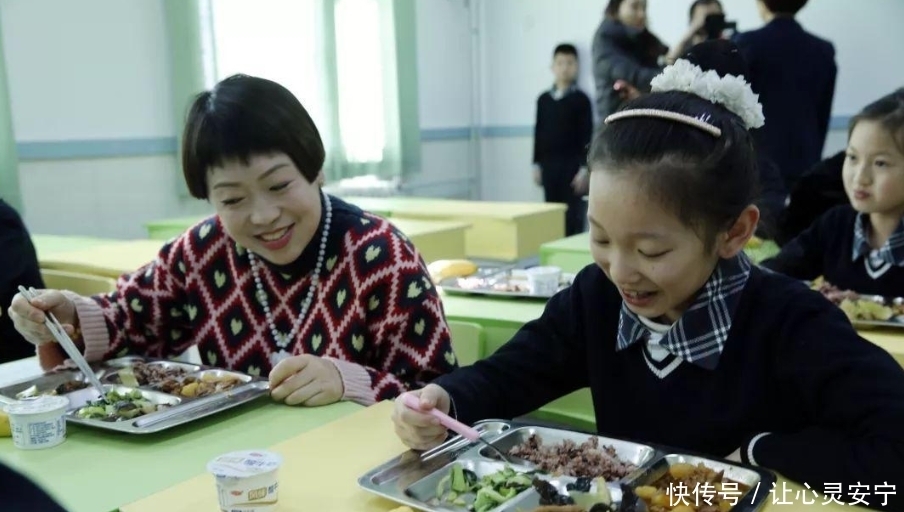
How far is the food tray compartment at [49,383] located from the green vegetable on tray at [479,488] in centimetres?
79

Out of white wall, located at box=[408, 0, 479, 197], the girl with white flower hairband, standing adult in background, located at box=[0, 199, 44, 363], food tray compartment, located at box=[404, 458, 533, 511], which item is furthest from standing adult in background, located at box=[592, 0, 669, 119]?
food tray compartment, located at box=[404, 458, 533, 511]

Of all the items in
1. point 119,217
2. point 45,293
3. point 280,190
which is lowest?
point 119,217

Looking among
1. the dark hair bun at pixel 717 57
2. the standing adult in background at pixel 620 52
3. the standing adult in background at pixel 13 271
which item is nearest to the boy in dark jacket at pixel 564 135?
the standing adult in background at pixel 620 52

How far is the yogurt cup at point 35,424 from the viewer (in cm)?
115

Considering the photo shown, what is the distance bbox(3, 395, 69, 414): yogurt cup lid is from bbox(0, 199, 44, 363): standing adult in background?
2.82 feet

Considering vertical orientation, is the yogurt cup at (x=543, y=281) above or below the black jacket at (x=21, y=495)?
below

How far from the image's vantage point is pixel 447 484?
38.1 inches

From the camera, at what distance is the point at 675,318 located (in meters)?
1.15

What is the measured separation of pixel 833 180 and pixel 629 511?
92.8 inches

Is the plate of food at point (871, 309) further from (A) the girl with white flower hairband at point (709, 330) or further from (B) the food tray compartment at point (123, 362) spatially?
(B) the food tray compartment at point (123, 362)

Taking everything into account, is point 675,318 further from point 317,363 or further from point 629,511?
point 317,363

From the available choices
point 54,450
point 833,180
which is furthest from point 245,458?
point 833,180

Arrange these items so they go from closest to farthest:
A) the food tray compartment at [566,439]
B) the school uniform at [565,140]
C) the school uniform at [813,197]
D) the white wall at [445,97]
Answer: the food tray compartment at [566,439]
the school uniform at [813,197]
the school uniform at [565,140]
the white wall at [445,97]

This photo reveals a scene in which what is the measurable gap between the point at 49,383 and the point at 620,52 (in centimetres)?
384
